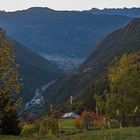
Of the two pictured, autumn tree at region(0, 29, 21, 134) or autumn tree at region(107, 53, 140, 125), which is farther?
autumn tree at region(107, 53, 140, 125)

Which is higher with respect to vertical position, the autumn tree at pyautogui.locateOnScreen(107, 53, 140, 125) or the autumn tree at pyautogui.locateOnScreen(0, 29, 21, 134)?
the autumn tree at pyautogui.locateOnScreen(0, 29, 21, 134)

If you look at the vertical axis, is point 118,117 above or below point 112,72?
below

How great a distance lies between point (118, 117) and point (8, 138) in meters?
45.0

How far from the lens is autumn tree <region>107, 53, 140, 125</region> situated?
82312 millimetres

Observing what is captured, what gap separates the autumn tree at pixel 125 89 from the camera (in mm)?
82312

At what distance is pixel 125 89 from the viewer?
83.2 metres

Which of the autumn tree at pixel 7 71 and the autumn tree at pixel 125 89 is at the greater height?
the autumn tree at pixel 7 71

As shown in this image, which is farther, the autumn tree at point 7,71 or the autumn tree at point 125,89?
the autumn tree at point 125,89

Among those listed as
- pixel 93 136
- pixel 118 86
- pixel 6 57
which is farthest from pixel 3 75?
pixel 118 86

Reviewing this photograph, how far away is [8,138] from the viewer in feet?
137

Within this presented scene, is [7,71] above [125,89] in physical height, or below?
above

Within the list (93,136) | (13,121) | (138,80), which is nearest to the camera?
(93,136)

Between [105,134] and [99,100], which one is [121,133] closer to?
[105,134]

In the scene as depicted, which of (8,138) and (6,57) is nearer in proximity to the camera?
(8,138)
